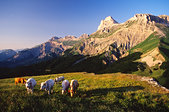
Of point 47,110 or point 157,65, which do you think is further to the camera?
point 157,65

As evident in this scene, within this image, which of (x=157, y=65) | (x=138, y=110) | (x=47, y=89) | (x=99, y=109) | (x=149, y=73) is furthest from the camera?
(x=157, y=65)

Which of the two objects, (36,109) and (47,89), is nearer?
(36,109)

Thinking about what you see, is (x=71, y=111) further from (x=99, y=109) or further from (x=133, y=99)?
(x=133, y=99)

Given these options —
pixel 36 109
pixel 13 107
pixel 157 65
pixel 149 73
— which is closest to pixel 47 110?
pixel 36 109

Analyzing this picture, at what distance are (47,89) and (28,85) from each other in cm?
291

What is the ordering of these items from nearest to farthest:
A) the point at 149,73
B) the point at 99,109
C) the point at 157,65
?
the point at 99,109, the point at 149,73, the point at 157,65

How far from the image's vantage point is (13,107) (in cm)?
632

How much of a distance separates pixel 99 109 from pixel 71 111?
225 centimetres

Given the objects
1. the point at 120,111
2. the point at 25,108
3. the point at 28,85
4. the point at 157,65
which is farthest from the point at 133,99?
the point at 157,65

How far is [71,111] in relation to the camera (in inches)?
252

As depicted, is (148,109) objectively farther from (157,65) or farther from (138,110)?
(157,65)

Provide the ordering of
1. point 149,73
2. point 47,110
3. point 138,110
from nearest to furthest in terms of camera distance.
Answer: point 47,110 → point 138,110 → point 149,73

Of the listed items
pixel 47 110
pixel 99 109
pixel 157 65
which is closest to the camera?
pixel 47 110

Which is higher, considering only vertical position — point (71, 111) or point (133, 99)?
point (71, 111)
